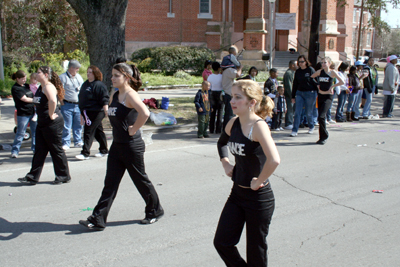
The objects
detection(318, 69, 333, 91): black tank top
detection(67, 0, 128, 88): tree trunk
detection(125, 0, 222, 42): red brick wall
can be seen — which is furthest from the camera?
detection(125, 0, 222, 42): red brick wall

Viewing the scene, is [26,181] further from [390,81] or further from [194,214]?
[390,81]

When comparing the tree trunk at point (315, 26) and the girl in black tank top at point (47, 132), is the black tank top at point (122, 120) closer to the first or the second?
the girl in black tank top at point (47, 132)

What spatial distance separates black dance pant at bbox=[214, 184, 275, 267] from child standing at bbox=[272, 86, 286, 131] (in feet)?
26.9

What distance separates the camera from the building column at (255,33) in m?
28.2

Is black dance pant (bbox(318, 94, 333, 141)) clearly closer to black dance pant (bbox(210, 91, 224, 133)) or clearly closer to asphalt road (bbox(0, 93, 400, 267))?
asphalt road (bbox(0, 93, 400, 267))

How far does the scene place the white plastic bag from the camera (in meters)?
11.5

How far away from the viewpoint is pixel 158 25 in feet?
107

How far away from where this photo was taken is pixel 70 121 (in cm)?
883

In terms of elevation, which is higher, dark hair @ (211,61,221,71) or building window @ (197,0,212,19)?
building window @ (197,0,212,19)

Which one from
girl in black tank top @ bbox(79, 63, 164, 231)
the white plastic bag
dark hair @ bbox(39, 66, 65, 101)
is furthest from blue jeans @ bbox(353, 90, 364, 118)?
girl in black tank top @ bbox(79, 63, 164, 231)

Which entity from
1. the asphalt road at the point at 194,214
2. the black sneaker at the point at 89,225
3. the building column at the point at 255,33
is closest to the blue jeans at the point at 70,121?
the asphalt road at the point at 194,214

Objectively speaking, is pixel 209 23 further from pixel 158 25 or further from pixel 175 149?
pixel 175 149

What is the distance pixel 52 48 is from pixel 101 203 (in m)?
23.0

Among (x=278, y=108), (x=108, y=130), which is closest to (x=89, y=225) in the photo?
(x=108, y=130)
